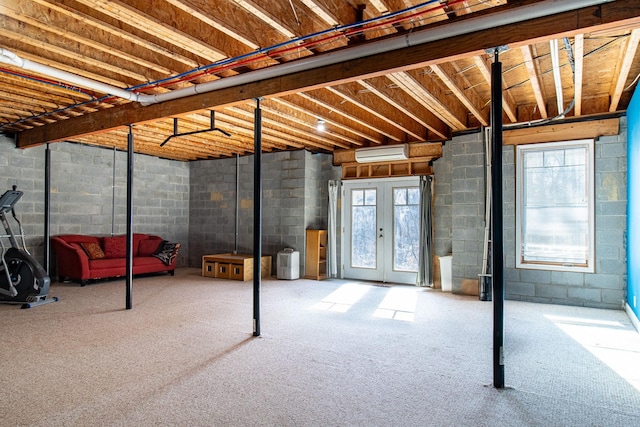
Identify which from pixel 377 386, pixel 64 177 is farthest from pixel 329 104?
pixel 64 177

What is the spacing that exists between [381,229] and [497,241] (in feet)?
16.0

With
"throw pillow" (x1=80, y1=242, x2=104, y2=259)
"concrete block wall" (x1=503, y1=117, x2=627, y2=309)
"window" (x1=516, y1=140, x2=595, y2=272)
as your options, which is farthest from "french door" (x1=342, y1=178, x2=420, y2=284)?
"throw pillow" (x1=80, y1=242, x2=104, y2=259)

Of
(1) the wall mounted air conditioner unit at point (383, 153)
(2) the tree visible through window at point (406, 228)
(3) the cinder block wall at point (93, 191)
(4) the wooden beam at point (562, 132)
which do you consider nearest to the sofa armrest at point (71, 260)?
(3) the cinder block wall at point (93, 191)

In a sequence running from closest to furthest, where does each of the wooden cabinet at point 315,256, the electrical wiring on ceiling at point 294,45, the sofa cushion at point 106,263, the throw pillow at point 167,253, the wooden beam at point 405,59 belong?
the wooden beam at point 405,59
the electrical wiring on ceiling at point 294,45
the sofa cushion at point 106,263
the wooden cabinet at point 315,256
the throw pillow at point 167,253

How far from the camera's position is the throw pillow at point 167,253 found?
8258mm

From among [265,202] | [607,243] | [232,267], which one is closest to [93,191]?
[232,267]

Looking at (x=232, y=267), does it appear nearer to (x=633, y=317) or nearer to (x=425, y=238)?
(x=425, y=238)

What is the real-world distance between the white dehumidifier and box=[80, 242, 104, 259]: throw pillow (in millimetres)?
3353

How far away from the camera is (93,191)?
26.8 ft

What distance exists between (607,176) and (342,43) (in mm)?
4377

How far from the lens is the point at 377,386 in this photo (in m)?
2.96

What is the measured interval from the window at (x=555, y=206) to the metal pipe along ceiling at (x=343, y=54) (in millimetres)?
3873

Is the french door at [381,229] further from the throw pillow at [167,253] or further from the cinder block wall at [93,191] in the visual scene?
the cinder block wall at [93,191]

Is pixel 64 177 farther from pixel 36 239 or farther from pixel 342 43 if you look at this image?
pixel 342 43
